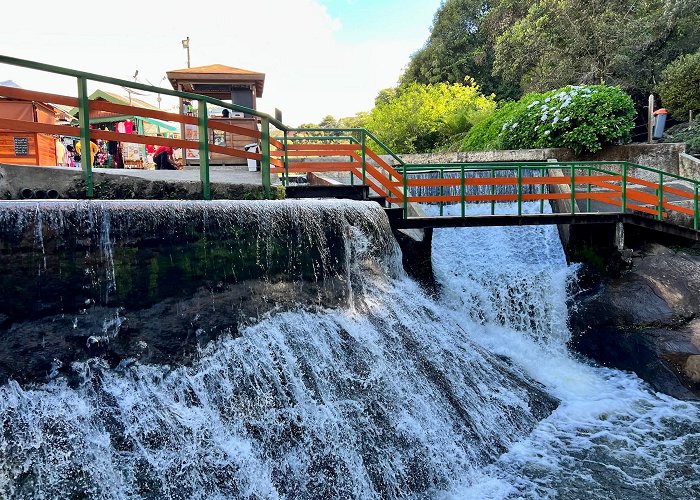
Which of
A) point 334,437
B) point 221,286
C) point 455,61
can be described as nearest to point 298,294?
point 221,286

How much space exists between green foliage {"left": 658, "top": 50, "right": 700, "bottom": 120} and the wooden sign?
21.1 m

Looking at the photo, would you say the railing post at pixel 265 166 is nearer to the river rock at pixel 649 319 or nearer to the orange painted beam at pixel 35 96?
the orange painted beam at pixel 35 96

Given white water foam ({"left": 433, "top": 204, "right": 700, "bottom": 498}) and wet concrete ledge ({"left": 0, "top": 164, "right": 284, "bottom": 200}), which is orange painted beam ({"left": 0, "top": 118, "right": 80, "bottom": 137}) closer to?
wet concrete ledge ({"left": 0, "top": 164, "right": 284, "bottom": 200})

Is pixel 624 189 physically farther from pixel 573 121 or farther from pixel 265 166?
pixel 265 166

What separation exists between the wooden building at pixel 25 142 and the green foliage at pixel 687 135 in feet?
55.9

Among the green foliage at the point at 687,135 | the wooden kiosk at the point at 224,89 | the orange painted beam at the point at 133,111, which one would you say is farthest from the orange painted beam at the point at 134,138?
the green foliage at the point at 687,135

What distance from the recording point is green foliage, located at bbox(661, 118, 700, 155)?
16.4m

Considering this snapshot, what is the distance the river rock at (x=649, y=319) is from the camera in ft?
Answer: 29.4

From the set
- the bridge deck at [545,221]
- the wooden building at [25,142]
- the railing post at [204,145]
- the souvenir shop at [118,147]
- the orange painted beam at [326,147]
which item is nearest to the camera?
the railing post at [204,145]

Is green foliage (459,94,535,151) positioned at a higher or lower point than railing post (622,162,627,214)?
higher

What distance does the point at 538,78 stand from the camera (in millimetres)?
24938

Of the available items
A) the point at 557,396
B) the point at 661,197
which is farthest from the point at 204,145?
the point at 661,197

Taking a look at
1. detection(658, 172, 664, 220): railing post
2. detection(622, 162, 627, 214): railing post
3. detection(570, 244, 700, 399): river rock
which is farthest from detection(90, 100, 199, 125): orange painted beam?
detection(658, 172, 664, 220): railing post

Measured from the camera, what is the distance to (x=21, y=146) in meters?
9.51
